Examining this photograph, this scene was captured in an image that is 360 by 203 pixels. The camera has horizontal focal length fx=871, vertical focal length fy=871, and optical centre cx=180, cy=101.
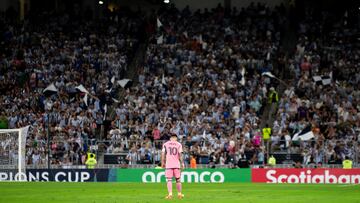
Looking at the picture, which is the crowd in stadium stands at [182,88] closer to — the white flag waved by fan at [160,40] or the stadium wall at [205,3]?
A: the white flag waved by fan at [160,40]

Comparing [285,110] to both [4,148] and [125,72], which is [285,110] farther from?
[4,148]

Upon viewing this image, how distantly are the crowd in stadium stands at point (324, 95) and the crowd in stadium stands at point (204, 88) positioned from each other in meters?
1.54

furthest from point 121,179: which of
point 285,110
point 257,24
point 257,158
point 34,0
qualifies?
point 34,0

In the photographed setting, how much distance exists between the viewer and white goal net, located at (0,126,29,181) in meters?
41.4

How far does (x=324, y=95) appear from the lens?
46531 millimetres

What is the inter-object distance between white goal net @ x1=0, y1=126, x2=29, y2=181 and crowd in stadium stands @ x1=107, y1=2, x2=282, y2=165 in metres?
4.65

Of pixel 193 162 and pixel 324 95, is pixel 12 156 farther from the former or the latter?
pixel 324 95

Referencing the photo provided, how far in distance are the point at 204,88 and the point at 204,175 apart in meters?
9.21

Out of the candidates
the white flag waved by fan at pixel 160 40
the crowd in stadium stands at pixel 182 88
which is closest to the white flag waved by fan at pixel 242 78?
the crowd in stadium stands at pixel 182 88

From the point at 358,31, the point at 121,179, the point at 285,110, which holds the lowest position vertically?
the point at 121,179

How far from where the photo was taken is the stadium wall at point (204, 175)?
39.1m

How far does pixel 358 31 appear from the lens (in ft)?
174

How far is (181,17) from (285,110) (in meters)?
12.7

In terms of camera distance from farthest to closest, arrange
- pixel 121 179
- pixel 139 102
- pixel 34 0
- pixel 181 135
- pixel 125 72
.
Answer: pixel 34 0, pixel 125 72, pixel 139 102, pixel 181 135, pixel 121 179
